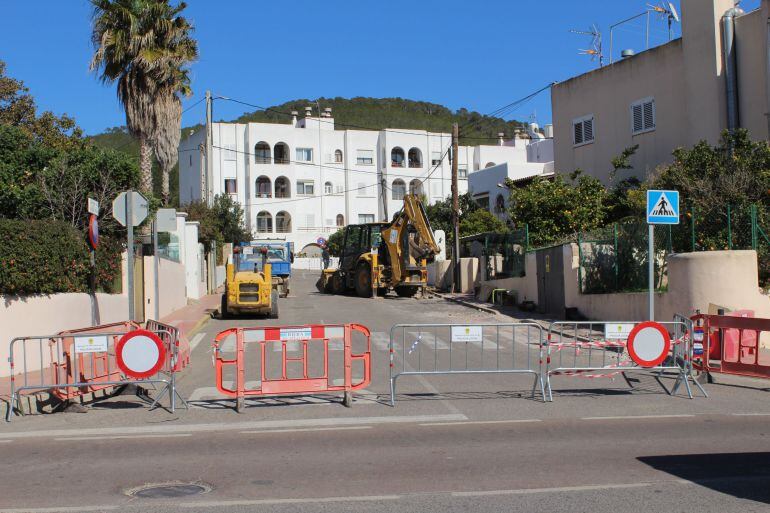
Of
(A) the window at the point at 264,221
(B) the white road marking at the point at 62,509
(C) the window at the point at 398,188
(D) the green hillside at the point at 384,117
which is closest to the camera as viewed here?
(B) the white road marking at the point at 62,509

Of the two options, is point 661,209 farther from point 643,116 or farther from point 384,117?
point 384,117

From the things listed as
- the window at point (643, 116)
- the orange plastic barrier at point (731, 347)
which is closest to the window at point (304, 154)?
the window at point (643, 116)

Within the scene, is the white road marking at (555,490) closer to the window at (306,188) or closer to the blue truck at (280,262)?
the blue truck at (280,262)

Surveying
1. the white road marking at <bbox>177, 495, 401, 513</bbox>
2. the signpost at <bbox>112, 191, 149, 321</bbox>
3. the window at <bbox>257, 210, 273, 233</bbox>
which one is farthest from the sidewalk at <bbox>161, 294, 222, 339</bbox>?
the window at <bbox>257, 210, 273, 233</bbox>

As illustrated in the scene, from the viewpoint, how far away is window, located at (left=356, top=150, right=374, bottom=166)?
78.4m

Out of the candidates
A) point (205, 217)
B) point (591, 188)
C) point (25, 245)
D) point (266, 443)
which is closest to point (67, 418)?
point (266, 443)

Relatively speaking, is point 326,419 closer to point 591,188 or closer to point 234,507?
point 234,507

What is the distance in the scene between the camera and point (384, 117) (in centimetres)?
14700

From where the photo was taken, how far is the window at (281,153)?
75.4 m

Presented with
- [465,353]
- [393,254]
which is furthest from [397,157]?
[465,353]

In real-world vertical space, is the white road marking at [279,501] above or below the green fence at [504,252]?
below

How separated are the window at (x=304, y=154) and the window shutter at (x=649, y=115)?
49.2 metres

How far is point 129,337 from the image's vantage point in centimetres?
1075

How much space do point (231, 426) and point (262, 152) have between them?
218 feet
